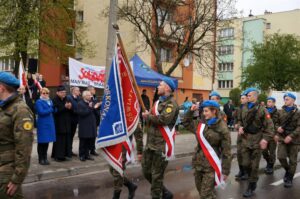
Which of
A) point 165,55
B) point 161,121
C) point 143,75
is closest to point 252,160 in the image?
point 161,121

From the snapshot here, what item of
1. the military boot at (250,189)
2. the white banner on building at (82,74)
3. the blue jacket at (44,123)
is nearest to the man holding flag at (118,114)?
the military boot at (250,189)

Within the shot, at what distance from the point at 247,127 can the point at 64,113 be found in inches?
182

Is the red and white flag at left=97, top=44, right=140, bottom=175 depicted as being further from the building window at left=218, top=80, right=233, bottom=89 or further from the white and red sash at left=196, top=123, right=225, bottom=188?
the building window at left=218, top=80, right=233, bottom=89

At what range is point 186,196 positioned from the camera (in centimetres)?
784

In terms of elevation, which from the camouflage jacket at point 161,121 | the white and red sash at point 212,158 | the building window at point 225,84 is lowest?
the white and red sash at point 212,158

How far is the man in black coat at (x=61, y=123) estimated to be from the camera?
10.5 meters

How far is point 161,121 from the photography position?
6.26 metres

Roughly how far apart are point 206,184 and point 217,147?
557mm

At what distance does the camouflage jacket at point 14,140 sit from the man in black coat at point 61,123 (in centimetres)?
631

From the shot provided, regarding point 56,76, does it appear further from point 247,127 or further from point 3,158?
point 3,158

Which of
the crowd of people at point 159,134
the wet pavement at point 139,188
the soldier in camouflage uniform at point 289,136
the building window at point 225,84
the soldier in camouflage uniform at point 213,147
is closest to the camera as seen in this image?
the crowd of people at point 159,134

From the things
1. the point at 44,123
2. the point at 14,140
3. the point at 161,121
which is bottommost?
the point at 44,123

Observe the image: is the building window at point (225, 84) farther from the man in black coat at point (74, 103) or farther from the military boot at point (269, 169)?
the man in black coat at point (74, 103)

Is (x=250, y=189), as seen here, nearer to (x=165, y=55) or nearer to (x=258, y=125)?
(x=258, y=125)
